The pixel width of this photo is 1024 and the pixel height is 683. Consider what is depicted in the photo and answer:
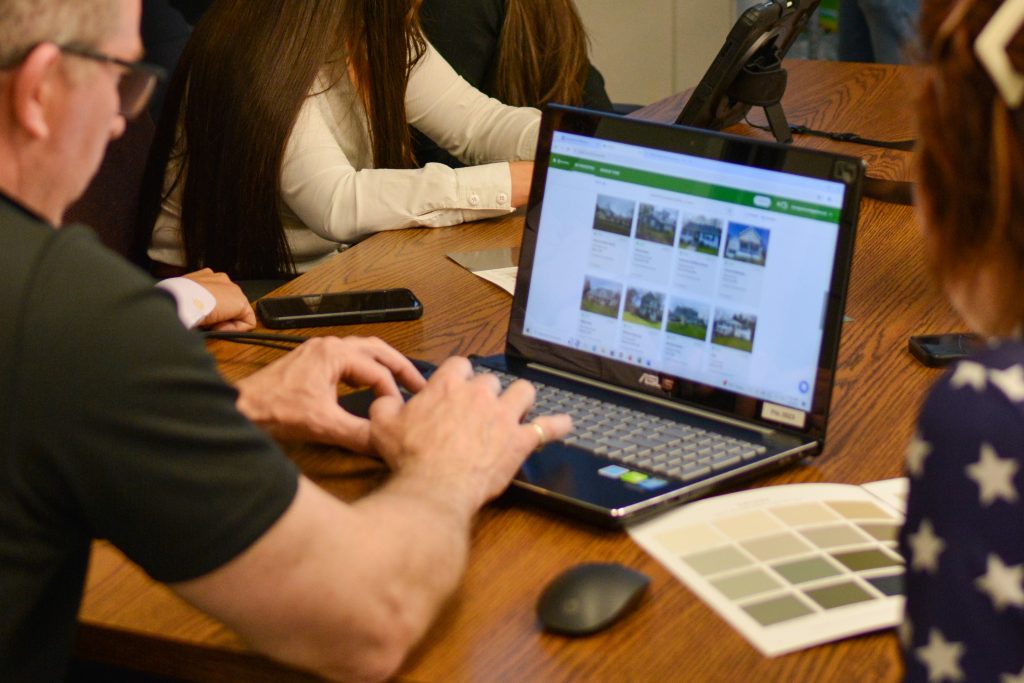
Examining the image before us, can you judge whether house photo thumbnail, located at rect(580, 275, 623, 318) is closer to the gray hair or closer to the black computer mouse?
the black computer mouse

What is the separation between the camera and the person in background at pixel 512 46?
8.05 feet

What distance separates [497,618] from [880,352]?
67 centimetres

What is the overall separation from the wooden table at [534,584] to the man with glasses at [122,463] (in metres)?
0.04

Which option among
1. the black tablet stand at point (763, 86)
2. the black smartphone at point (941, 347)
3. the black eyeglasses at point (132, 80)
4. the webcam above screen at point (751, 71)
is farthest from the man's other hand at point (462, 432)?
the black tablet stand at point (763, 86)

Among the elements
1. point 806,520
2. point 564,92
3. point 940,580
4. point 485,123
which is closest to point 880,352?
point 806,520

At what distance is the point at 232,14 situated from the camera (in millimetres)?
1872

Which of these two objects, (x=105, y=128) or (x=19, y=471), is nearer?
(x=19, y=471)

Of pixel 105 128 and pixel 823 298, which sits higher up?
pixel 105 128

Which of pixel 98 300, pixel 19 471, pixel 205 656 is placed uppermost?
pixel 98 300

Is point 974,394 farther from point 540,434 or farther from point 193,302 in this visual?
point 193,302

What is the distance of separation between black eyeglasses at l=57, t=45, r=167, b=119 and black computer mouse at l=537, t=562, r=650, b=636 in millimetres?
476

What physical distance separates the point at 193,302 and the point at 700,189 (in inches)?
24.0

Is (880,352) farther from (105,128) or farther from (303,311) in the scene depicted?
(105,128)

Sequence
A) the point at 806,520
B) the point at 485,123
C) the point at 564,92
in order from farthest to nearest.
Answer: the point at 564,92 → the point at 485,123 → the point at 806,520
